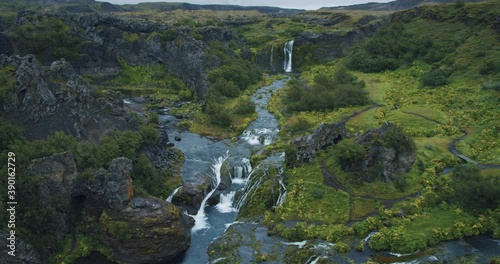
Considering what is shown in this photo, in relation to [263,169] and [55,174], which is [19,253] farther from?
[263,169]

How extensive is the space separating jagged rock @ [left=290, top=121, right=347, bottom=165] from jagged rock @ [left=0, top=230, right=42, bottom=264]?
84.0ft

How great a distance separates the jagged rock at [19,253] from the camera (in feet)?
94.7

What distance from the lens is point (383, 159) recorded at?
41.3 m

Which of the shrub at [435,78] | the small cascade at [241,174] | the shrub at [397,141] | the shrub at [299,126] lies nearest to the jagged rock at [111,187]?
the small cascade at [241,174]

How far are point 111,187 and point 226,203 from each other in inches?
498

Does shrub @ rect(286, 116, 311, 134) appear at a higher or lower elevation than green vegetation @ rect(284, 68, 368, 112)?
lower

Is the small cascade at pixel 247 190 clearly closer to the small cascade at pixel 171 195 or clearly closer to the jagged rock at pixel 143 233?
the small cascade at pixel 171 195

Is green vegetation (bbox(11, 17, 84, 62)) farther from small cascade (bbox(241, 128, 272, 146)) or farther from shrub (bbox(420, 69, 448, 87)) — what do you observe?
shrub (bbox(420, 69, 448, 87))

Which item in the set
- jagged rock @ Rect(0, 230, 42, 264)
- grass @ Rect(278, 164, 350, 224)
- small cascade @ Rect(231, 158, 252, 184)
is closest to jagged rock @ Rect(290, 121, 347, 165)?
grass @ Rect(278, 164, 350, 224)

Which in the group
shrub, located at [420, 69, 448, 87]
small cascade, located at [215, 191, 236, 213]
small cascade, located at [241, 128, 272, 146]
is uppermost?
shrub, located at [420, 69, 448, 87]

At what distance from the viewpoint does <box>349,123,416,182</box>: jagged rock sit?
135 ft

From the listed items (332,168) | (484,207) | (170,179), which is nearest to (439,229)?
(484,207)

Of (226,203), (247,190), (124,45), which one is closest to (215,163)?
(247,190)

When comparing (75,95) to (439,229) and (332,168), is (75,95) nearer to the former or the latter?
(332,168)
